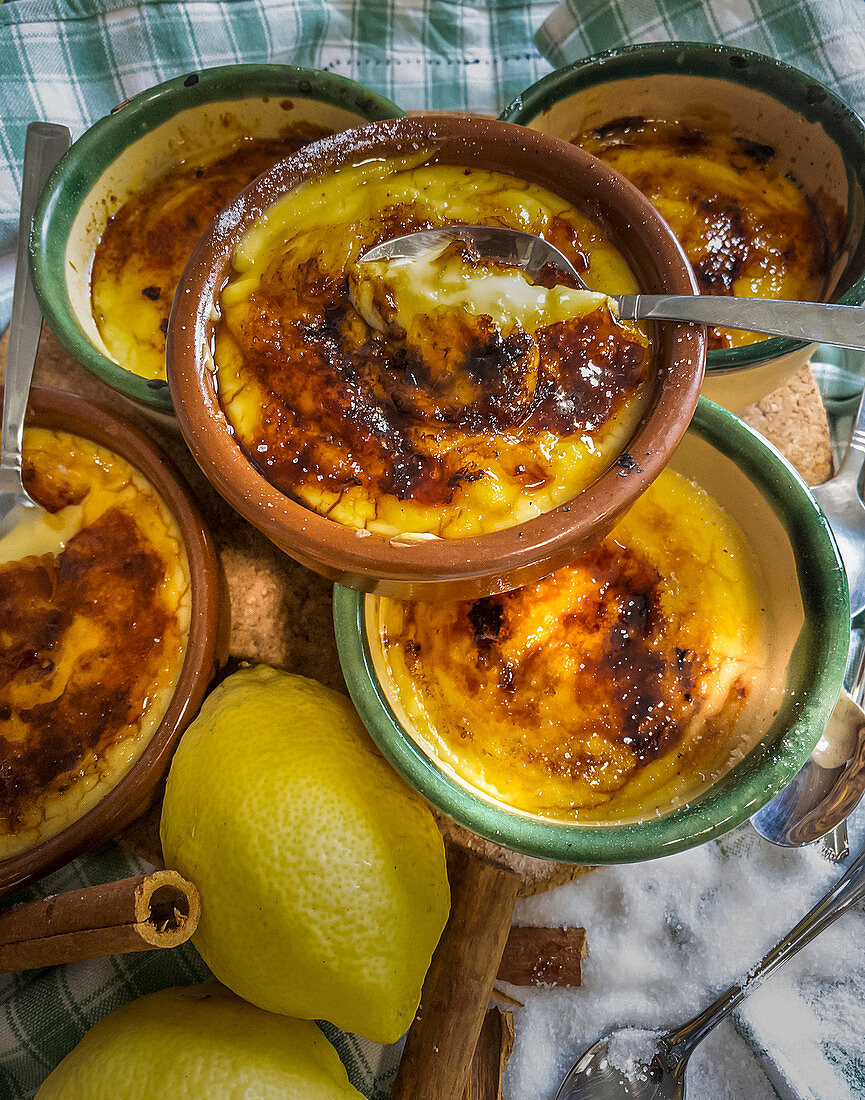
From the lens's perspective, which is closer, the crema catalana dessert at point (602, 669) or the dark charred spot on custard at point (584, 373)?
the dark charred spot on custard at point (584, 373)

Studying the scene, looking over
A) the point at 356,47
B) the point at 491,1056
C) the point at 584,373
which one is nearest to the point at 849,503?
the point at 584,373

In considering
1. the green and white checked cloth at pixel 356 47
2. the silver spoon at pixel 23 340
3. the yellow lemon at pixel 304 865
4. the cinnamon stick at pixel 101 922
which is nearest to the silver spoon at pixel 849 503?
the green and white checked cloth at pixel 356 47

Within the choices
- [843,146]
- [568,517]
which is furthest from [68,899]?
[843,146]

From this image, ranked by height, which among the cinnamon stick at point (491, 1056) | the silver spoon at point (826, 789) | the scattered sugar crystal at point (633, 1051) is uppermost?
the silver spoon at point (826, 789)

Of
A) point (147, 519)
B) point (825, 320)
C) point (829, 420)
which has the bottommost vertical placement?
point (829, 420)

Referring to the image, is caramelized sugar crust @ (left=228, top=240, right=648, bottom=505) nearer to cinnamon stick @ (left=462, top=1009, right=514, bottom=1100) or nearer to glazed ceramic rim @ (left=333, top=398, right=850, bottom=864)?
glazed ceramic rim @ (left=333, top=398, right=850, bottom=864)

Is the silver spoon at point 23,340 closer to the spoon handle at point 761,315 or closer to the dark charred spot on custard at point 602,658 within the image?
the dark charred spot on custard at point 602,658

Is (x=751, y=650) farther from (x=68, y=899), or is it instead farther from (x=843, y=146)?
(x=68, y=899)
